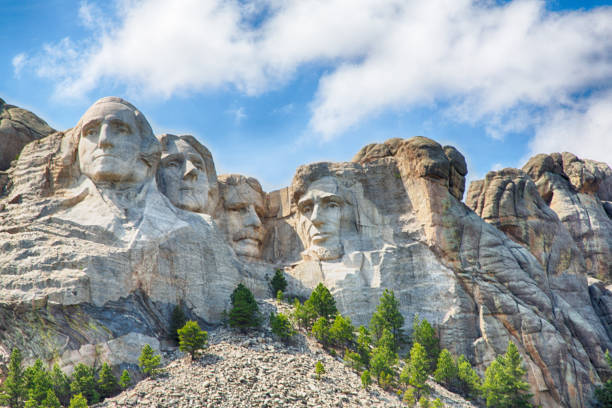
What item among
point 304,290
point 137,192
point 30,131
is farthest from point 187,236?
point 30,131

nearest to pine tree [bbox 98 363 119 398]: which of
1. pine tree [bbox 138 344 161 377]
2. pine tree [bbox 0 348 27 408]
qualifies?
pine tree [bbox 138 344 161 377]

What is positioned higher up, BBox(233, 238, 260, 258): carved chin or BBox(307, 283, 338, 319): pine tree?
BBox(233, 238, 260, 258): carved chin

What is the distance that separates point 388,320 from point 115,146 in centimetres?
1570

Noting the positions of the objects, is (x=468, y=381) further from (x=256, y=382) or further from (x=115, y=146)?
(x=115, y=146)

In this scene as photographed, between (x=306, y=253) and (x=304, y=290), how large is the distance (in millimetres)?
2668

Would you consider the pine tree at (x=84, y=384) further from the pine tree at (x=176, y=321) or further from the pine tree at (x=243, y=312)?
the pine tree at (x=243, y=312)

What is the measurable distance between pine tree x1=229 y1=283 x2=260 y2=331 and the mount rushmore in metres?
1.59

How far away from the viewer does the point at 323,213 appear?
4788 cm

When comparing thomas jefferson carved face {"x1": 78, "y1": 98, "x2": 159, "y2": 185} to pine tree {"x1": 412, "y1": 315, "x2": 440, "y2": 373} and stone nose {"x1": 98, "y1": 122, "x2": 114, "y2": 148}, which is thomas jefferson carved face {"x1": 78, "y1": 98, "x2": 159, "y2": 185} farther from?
pine tree {"x1": 412, "y1": 315, "x2": 440, "y2": 373}

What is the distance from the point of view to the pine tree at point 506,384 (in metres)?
39.7

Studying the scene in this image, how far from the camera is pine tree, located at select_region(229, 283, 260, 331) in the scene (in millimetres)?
39062

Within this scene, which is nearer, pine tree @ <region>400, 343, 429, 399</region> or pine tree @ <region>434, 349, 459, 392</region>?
pine tree @ <region>400, 343, 429, 399</region>

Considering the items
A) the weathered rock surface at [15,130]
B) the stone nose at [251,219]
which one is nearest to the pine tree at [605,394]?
the stone nose at [251,219]

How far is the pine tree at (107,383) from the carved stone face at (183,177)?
1296 centimetres
